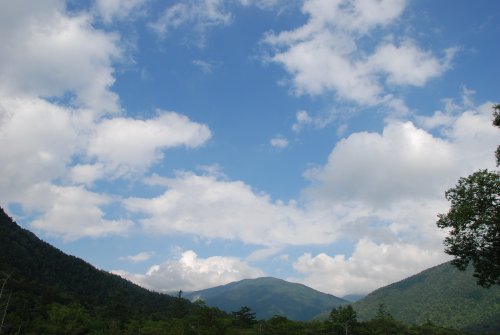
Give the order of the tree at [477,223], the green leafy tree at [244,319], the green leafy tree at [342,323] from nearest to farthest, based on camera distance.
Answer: the tree at [477,223], the green leafy tree at [342,323], the green leafy tree at [244,319]

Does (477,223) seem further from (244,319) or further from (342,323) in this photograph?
(244,319)

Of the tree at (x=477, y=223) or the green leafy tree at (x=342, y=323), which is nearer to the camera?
the tree at (x=477, y=223)

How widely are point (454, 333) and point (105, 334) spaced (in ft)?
372

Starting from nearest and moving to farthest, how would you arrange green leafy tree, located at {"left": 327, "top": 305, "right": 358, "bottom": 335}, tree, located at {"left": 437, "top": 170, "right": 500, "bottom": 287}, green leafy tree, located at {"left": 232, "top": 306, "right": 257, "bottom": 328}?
tree, located at {"left": 437, "top": 170, "right": 500, "bottom": 287}
green leafy tree, located at {"left": 327, "top": 305, "right": 358, "bottom": 335}
green leafy tree, located at {"left": 232, "top": 306, "right": 257, "bottom": 328}

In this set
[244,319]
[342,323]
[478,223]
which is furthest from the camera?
[244,319]

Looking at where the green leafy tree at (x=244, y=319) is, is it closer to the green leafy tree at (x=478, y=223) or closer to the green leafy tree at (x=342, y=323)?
the green leafy tree at (x=342, y=323)

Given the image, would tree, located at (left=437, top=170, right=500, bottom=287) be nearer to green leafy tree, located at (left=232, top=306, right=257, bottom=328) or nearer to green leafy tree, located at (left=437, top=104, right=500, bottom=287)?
green leafy tree, located at (left=437, top=104, right=500, bottom=287)

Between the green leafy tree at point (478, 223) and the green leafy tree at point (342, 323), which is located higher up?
the green leafy tree at point (478, 223)

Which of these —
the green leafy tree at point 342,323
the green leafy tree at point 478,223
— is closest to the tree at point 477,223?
the green leafy tree at point 478,223

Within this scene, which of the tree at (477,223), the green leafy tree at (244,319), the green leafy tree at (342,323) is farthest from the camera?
the green leafy tree at (244,319)

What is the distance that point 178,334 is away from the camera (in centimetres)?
8919

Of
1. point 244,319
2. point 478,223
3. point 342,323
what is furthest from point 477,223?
point 244,319

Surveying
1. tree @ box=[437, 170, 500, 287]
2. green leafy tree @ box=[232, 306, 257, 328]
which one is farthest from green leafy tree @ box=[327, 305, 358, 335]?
tree @ box=[437, 170, 500, 287]

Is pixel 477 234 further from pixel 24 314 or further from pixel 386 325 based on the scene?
pixel 386 325
